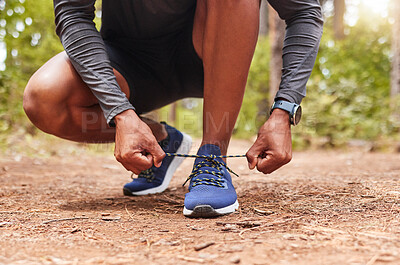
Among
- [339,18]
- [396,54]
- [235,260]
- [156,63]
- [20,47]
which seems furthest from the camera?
[339,18]

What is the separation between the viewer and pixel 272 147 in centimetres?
117

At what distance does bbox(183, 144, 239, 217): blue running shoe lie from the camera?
1.15 metres

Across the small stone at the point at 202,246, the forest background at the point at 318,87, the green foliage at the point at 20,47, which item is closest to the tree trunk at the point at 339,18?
the forest background at the point at 318,87

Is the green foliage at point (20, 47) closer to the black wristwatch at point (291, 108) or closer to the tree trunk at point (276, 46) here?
the black wristwatch at point (291, 108)

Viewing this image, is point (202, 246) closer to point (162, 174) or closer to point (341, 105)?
point (162, 174)

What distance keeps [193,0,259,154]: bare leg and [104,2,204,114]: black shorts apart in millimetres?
235

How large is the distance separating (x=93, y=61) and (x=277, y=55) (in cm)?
444

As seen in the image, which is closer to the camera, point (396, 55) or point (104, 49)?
point (104, 49)

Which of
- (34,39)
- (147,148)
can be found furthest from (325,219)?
(34,39)

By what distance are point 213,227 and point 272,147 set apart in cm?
34

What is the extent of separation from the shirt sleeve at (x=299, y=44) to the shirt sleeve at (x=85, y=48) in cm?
61

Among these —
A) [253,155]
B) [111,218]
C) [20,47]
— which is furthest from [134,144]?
[20,47]

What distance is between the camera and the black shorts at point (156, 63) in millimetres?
1616

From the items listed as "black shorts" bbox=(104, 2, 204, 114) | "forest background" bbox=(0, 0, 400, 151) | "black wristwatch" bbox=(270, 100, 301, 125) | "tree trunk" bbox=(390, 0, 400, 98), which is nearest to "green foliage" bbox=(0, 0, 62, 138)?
"forest background" bbox=(0, 0, 400, 151)
